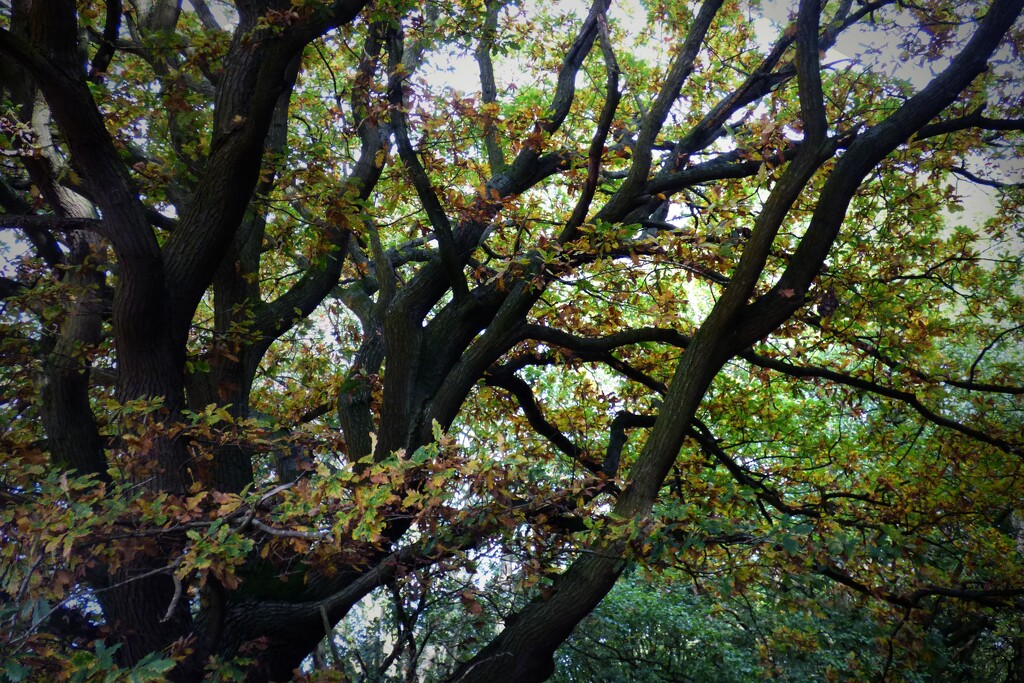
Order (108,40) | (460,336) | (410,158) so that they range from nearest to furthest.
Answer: (410,158) < (108,40) < (460,336)

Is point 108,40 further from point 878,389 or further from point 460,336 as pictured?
point 878,389

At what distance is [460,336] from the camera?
5527 mm

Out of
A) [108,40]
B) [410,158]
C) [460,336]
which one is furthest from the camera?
[460,336]

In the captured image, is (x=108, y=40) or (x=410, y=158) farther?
(x=108, y=40)

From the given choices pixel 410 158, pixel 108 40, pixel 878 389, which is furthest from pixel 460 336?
pixel 108 40

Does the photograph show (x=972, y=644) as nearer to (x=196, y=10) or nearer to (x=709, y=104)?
(x=709, y=104)

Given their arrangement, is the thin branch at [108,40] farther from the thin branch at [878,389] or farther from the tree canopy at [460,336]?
the thin branch at [878,389]

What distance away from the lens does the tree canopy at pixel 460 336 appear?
3438 mm

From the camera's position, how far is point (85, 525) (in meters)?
2.90

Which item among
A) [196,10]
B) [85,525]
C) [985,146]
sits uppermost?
[985,146]

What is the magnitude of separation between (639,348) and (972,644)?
505cm

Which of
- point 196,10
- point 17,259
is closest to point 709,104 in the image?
point 196,10

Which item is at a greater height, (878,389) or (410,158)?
(878,389)

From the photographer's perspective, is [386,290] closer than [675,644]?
Yes
